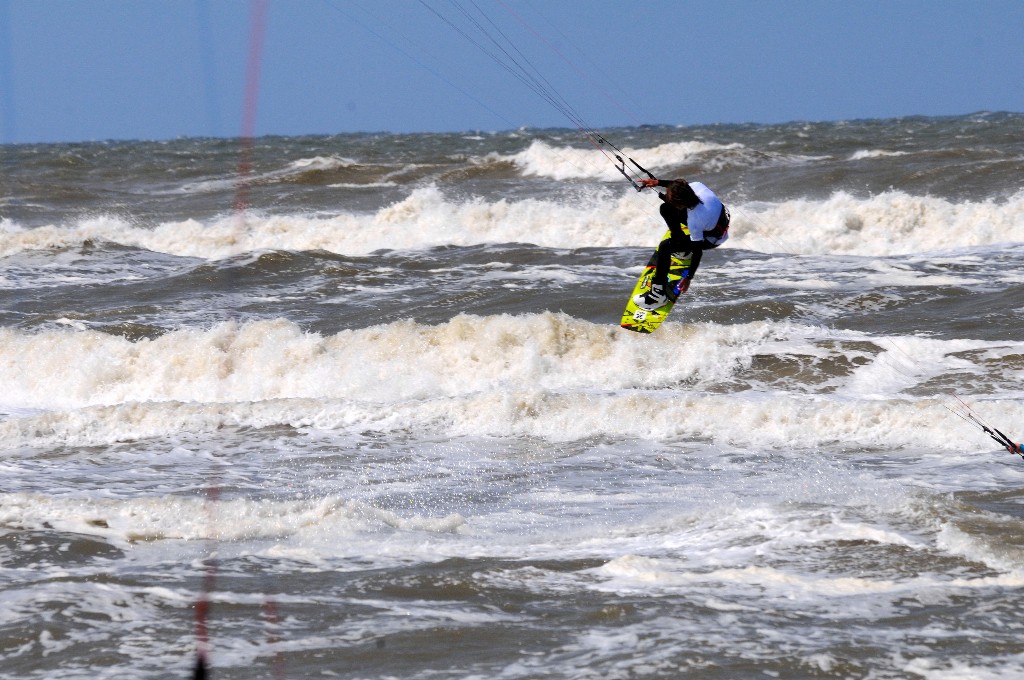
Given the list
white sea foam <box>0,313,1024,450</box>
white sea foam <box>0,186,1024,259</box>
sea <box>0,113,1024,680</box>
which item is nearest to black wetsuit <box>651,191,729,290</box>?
sea <box>0,113,1024,680</box>

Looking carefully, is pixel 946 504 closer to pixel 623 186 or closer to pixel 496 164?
pixel 623 186

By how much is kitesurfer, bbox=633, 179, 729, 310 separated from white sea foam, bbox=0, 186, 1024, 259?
580 inches

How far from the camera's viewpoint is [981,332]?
16.4 meters

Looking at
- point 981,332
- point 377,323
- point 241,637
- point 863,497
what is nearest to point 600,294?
point 377,323

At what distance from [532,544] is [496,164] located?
106 ft

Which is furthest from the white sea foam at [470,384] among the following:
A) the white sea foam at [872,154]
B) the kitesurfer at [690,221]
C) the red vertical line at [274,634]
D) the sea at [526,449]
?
the white sea foam at [872,154]

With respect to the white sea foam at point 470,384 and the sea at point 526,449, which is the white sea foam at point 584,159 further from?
the white sea foam at point 470,384

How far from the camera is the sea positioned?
24.7ft

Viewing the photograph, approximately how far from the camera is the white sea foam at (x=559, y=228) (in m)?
24.9

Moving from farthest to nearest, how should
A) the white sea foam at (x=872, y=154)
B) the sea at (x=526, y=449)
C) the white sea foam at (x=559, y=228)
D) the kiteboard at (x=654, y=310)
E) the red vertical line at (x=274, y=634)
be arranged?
the white sea foam at (x=872, y=154) < the white sea foam at (x=559, y=228) < the kiteboard at (x=654, y=310) < the sea at (x=526, y=449) < the red vertical line at (x=274, y=634)

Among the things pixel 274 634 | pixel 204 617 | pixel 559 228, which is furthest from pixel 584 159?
pixel 274 634

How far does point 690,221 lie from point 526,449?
3.57m

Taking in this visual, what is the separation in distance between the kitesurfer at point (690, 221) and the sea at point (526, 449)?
6.65 ft

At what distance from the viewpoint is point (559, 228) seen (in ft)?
92.9
